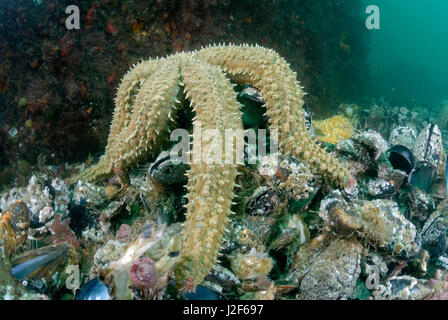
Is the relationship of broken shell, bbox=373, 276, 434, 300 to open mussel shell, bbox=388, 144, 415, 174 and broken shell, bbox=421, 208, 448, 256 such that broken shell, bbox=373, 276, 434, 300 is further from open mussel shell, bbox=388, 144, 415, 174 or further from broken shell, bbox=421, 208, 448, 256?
open mussel shell, bbox=388, 144, 415, 174

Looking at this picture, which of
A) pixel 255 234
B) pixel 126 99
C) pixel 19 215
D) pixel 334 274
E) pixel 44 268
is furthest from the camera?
pixel 126 99

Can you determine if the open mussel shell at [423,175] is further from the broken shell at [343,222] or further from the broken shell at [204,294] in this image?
the broken shell at [204,294]

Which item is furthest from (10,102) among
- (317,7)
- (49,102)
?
(317,7)

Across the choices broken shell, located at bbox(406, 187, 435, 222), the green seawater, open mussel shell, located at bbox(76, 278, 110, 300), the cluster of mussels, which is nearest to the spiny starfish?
the cluster of mussels

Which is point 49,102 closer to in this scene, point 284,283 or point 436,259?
point 284,283

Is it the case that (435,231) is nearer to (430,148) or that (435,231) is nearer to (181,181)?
(430,148)

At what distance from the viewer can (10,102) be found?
562 centimetres

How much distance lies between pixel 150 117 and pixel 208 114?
636 mm

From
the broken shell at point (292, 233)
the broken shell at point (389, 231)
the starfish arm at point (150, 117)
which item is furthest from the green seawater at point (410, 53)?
the starfish arm at point (150, 117)

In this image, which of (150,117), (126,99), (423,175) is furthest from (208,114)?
(423,175)

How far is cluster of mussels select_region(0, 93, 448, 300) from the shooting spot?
2539 mm

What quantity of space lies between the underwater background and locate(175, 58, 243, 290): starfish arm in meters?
0.02

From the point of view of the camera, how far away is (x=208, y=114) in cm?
306

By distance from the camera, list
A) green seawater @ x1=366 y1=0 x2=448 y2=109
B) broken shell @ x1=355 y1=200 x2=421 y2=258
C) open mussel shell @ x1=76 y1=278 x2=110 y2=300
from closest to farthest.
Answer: open mussel shell @ x1=76 y1=278 x2=110 y2=300, broken shell @ x1=355 y1=200 x2=421 y2=258, green seawater @ x1=366 y1=0 x2=448 y2=109
